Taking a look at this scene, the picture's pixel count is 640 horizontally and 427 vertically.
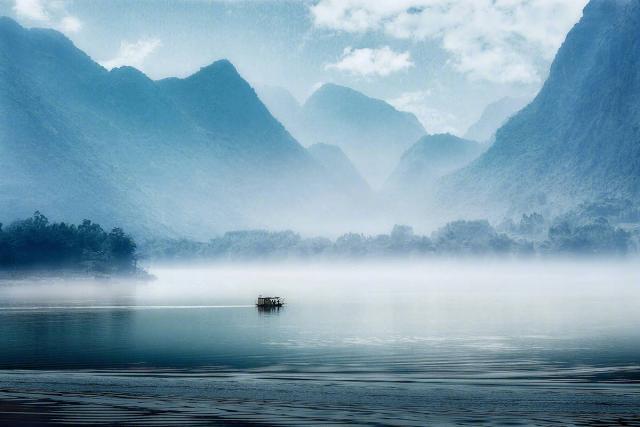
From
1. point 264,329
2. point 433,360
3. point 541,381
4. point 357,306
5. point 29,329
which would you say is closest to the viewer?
point 541,381

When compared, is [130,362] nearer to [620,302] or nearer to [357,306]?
[357,306]

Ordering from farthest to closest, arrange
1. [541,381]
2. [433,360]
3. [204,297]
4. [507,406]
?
[204,297]
[433,360]
[541,381]
[507,406]

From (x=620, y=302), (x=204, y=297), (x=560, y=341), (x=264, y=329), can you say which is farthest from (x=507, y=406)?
(x=204, y=297)

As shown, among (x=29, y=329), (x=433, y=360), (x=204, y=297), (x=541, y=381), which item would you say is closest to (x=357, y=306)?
(x=204, y=297)

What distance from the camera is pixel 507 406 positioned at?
37.7 m

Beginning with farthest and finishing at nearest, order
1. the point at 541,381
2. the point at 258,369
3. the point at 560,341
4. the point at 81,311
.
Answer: the point at 81,311 < the point at 560,341 < the point at 258,369 < the point at 541,381

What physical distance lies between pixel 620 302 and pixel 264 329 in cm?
7394

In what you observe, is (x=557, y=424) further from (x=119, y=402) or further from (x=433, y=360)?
(x=433, y=360)

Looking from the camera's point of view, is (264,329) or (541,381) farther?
(264,329)

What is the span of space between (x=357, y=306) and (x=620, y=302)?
43147 millimetres

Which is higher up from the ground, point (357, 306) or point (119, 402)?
point (357, 306)

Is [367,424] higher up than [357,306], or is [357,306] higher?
[357,306]

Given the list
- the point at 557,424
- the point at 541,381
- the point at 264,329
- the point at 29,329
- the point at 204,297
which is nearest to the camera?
the point at 557,424

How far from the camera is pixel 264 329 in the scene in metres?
87.7
